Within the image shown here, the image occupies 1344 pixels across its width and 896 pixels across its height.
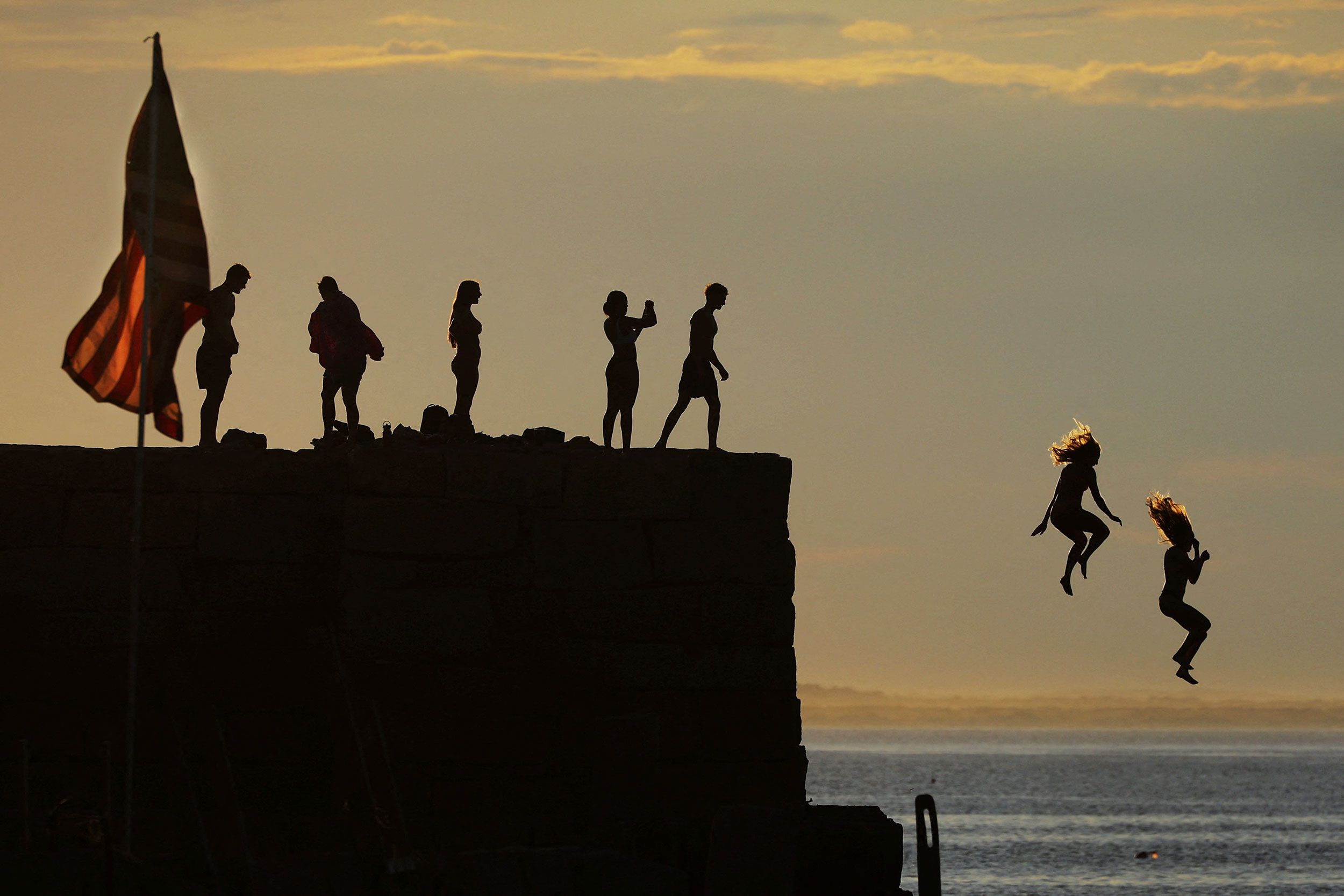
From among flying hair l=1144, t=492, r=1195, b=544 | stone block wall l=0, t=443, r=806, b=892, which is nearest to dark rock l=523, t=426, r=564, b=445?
stone block wall l=0, t=443, r=806, b=892

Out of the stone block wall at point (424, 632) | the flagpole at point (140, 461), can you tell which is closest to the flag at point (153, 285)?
the flagpole at point (140, 461)

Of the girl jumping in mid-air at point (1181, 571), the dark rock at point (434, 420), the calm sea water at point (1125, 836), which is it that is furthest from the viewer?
the calm sea water at point (1125, 836)

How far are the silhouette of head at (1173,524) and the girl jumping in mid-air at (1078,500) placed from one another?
1.25 feet

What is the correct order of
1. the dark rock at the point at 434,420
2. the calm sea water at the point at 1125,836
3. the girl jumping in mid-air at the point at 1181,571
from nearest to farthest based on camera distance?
the girl jumping in mid-air at the point at 1181,571 → the dark rock at the point at 434,420 → the calm sea water at the point at 1125,836

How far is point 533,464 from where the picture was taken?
1423cm

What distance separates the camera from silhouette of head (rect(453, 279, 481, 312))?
15.7m

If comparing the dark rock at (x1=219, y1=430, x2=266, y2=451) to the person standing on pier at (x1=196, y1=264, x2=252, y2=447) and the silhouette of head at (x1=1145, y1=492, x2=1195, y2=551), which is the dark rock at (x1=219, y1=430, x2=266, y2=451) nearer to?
the person standing on pier at (x1=196, y1=264, x2=252, y2=447)

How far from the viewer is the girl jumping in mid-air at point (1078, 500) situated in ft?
43.3

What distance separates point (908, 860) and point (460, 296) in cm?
6184

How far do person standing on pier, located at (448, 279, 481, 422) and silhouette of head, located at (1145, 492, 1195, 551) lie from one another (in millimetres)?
5473

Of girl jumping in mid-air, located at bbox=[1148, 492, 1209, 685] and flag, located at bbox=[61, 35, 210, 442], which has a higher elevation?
flag, located at bbox=[61, 35, 210, 442]

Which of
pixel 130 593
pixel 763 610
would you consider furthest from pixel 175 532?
pixel 763 610

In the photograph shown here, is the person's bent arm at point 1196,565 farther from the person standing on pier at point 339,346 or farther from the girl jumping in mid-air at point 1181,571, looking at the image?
the person standing on pier at point 339,346

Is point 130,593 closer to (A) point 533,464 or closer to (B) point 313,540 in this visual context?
(B) point 313,540
